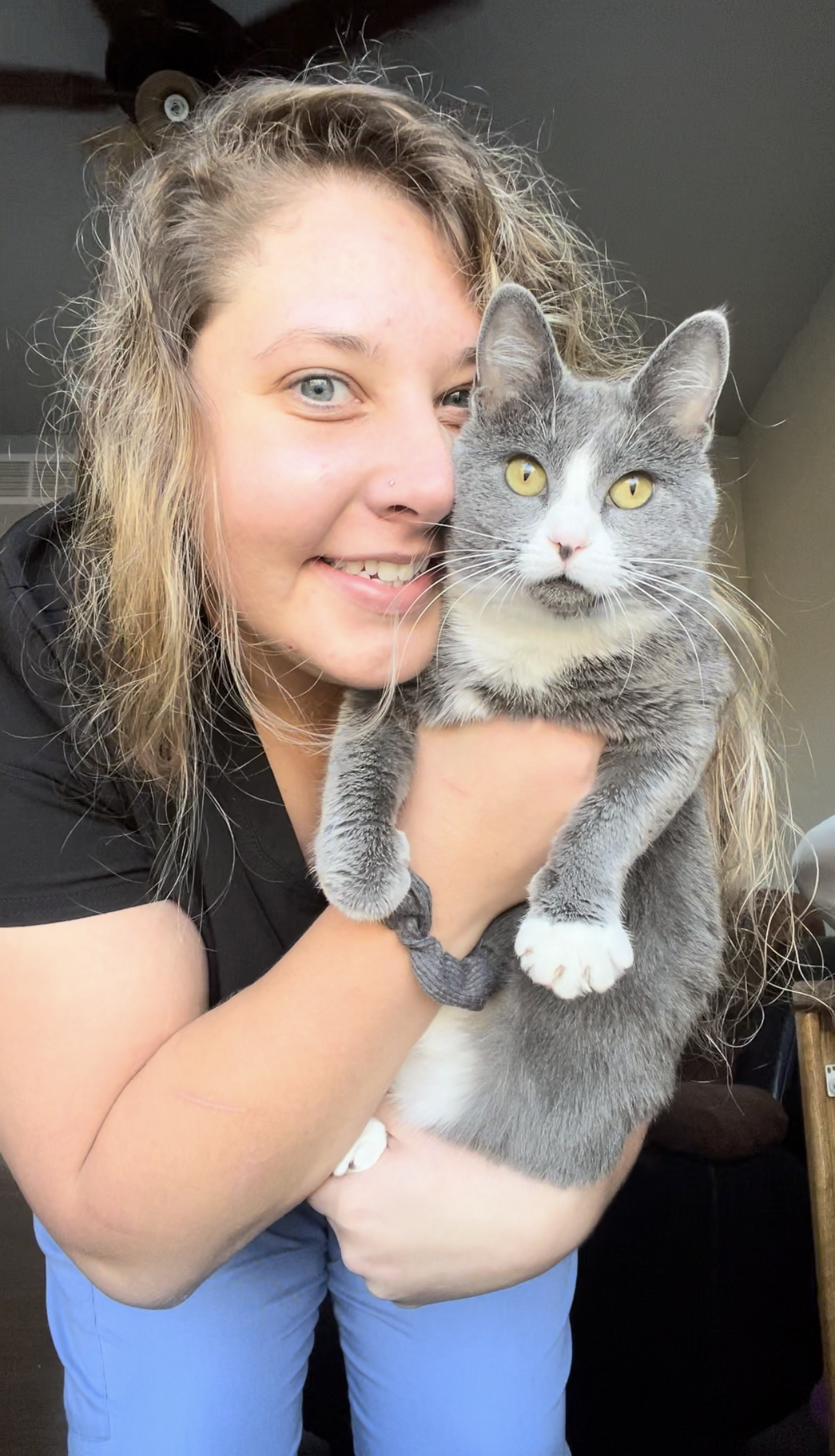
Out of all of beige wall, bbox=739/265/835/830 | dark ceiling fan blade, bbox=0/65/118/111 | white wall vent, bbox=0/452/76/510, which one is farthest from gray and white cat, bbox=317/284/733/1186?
white wall vent, bbox=0/452/76/510

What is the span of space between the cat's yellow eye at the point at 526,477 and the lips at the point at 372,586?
12 cm

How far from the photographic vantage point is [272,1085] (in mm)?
871

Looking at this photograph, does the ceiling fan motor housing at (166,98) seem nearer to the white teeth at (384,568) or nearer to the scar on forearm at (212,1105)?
the white teeth at (384,568)

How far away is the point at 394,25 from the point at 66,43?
2.79 ft

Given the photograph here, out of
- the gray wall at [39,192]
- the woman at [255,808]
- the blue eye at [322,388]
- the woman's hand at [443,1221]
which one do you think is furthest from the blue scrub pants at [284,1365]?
the gray wall at [39,192]

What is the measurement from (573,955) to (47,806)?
20.9 inches

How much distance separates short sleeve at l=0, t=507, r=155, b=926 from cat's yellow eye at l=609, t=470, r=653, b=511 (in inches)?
23.6

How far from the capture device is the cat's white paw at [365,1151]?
100 cm

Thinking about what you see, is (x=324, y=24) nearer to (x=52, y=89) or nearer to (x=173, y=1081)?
(x=52, y=89)

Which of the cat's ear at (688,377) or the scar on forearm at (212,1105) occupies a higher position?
the cat's ear at (688,377)

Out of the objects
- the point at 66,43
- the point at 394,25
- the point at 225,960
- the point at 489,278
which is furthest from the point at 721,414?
the point at 225,960

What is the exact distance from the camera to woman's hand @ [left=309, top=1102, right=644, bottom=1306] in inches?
38.2

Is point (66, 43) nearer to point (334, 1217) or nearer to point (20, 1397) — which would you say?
point (334, 1217)

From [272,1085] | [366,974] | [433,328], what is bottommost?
[272,1085]
